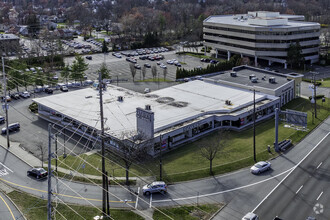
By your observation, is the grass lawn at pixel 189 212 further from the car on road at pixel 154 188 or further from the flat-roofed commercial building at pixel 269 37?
the flat-roofed commercial building at pixel 269 37

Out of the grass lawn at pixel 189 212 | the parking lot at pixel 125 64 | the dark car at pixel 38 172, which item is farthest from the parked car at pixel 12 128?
the parking lot at pixel 125 64

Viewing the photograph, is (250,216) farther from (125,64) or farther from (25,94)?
(125,64)

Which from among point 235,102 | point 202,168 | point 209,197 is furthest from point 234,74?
point 209,197

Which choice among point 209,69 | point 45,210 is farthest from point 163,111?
point 209,69

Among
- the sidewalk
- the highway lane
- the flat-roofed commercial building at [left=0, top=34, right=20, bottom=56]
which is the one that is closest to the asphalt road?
the highway lane

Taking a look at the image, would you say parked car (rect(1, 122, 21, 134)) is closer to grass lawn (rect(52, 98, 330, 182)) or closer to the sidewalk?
the sidewalk
